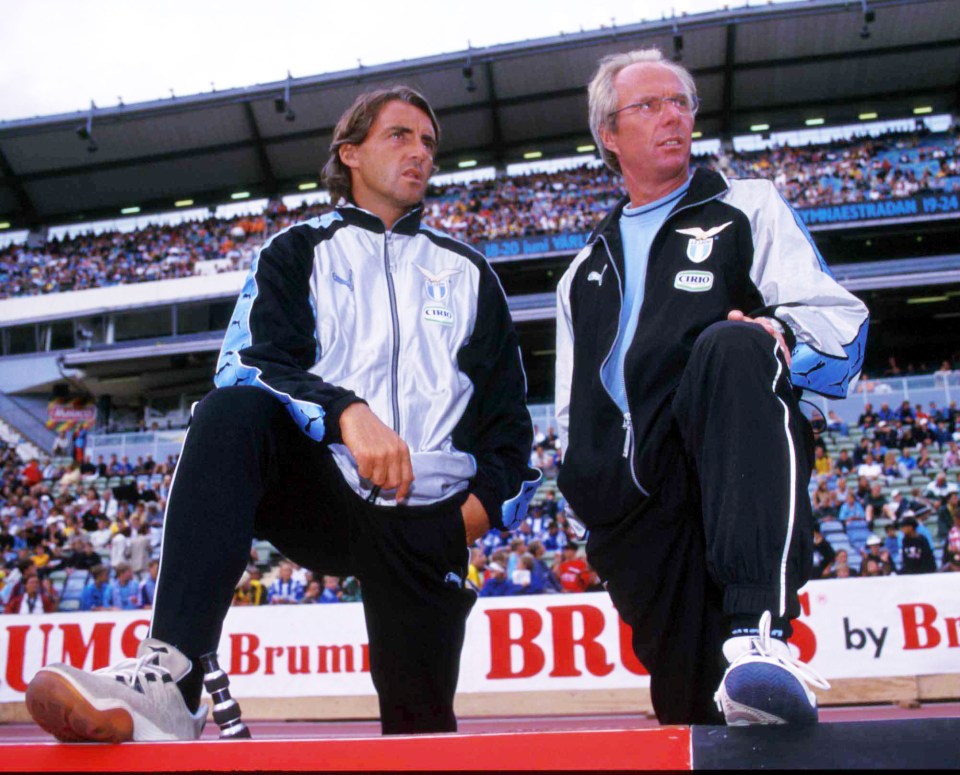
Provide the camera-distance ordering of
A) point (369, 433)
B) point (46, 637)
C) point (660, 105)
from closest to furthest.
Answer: point (369, 433)
point (660, 105)
point (46, 637)

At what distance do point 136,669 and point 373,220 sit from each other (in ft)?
4.72

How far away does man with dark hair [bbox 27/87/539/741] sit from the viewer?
69.7 inches

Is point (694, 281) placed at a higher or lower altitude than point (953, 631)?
higher

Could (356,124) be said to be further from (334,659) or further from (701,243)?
(334,659)

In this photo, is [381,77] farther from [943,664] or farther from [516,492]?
[516,492]

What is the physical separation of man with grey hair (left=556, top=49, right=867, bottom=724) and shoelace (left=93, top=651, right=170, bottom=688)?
0.90 metres

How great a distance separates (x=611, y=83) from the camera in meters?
2.65

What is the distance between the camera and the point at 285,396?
6.48 ft

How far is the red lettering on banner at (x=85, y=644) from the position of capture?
820cm

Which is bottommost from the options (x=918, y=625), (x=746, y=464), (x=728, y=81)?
(x=918, y=625)

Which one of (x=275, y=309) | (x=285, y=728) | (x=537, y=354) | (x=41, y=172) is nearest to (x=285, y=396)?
(x=275, y=309)

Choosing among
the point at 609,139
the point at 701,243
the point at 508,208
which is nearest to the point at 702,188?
the point at 701,243

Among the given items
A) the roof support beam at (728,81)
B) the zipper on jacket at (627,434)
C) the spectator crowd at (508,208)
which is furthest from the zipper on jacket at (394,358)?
the roof support beam at (728,81)

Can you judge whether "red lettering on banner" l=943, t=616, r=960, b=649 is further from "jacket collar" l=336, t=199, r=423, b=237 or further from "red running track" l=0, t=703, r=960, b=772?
"red running track" l=0, t=703, r=960, b=772
